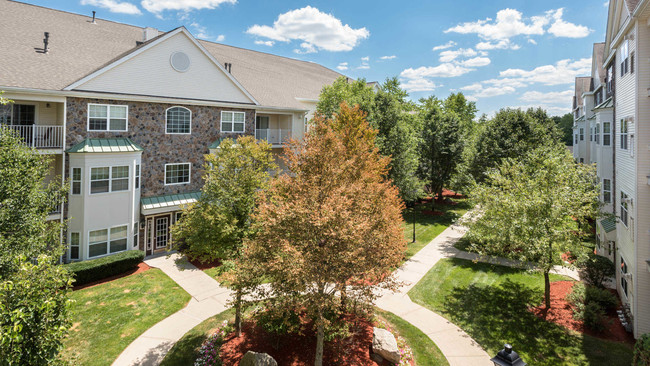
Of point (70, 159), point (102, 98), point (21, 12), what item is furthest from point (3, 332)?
point (21, 12)

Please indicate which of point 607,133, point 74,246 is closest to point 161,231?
point 74,246

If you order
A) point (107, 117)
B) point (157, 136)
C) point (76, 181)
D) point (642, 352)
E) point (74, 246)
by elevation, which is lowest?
point (642, 352)

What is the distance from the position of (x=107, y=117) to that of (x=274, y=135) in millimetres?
12001

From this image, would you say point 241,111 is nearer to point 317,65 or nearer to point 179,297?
point 179,297

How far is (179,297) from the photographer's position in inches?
548

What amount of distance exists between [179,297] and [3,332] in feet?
33.5

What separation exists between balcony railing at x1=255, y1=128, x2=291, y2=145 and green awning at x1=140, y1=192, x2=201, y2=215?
7726 millimetres

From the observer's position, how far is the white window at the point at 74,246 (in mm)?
16188

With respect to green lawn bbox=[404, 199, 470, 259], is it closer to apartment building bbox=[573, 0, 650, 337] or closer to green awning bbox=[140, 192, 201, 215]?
apartment building bbox=[573, 0, 650, 337]

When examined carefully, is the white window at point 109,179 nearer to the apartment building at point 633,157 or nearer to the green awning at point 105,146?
the green awning at point 105,146

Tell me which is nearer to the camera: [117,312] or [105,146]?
[117,312]

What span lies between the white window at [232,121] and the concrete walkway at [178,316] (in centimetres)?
921

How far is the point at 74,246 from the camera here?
16.2m

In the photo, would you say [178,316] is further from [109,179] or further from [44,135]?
[44,135]
